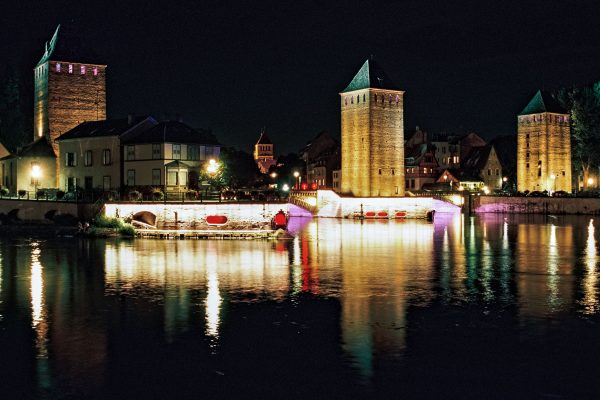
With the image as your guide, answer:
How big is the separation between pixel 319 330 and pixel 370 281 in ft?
29.3

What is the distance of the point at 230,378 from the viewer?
51.4 ft

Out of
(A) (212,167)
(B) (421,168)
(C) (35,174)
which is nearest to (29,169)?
(C) (35,174)

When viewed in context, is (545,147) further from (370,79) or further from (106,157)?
(106,157)

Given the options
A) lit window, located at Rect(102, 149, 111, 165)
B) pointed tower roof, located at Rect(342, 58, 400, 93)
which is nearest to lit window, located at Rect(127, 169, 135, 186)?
lit window, located at Rect(102, 149, 111, 165)

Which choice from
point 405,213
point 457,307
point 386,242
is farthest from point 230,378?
point 405,213

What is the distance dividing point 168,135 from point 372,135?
23.1 meters

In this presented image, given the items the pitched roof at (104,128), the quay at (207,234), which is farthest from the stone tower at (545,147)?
the quay at (207,234)

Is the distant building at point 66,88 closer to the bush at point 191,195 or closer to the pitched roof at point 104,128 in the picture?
the pitched roof at point 104,128

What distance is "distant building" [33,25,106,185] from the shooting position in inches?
2778

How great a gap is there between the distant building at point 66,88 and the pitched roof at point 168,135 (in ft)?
36.3

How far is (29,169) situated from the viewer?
6475 centimetres

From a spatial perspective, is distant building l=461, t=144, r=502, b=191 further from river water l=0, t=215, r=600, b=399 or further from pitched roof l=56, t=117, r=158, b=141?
river water l=0, t=215, r=600, b=399

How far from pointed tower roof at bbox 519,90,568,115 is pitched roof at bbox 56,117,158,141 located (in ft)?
173

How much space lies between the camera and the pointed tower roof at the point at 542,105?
324ft
